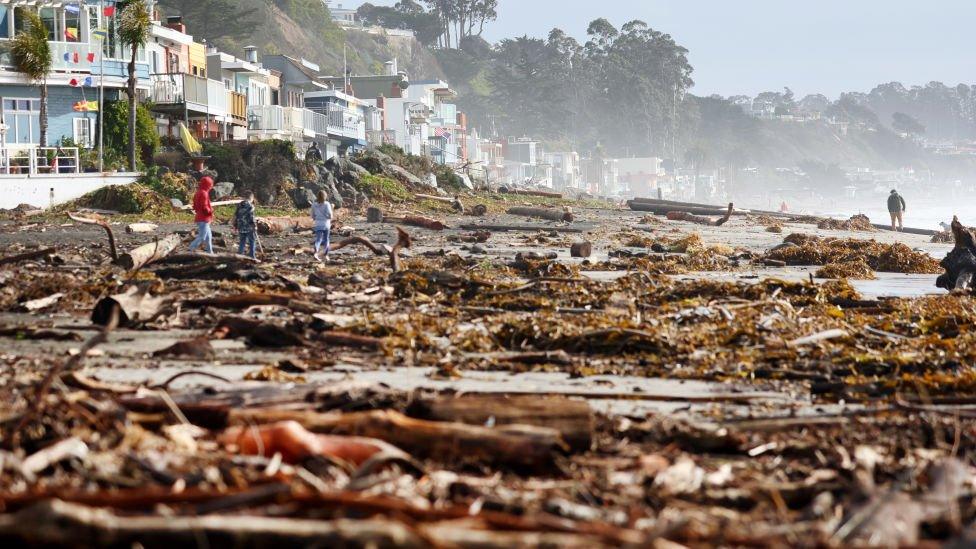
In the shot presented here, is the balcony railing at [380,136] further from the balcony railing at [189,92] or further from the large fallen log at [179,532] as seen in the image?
the large fallen log at [179,532]

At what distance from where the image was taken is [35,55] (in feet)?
144

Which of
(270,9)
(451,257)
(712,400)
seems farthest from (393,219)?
(270,9)

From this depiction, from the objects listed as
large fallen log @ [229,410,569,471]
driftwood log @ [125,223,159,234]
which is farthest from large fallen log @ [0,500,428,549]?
driftwood log @ [125,223,159,234]

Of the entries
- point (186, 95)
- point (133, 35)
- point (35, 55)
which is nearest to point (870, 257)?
point (133, 35)

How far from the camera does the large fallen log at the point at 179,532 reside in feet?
12.2

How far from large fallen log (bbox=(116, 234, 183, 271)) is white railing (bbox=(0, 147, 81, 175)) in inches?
864

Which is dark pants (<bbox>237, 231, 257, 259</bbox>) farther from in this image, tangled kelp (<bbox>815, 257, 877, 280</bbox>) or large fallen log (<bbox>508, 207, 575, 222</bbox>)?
large fallen log (<bbox>508, 207, 575, 222</bbox>)

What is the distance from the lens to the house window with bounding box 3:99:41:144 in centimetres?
4575

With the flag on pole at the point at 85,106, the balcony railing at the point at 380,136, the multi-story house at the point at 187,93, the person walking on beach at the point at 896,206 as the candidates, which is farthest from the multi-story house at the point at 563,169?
the flag on pole at the point at 85,106

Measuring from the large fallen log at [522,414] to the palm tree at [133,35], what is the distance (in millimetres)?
38744

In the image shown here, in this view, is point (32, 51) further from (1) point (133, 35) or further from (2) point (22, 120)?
(1) point (133, 35)

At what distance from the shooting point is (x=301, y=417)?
5.77m

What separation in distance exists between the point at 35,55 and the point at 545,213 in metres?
20.3

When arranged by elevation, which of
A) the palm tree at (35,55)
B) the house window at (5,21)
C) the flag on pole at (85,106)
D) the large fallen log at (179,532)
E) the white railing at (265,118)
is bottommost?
the large fallen log at (179,532)
